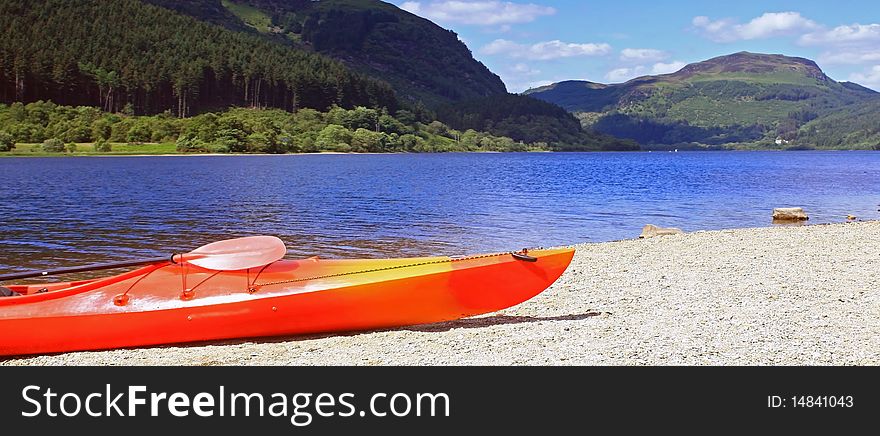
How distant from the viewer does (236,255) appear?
12062mm

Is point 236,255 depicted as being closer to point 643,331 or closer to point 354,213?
point 643,331

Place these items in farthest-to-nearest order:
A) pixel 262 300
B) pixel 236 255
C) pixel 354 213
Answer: pixel 354 213
pixel 236 255
pixel 262 300

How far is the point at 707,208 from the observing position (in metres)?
45.4

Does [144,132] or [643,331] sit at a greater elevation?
[144,132]

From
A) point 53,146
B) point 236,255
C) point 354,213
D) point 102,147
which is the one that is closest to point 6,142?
point 53,146

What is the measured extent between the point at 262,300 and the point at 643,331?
5.80 metres

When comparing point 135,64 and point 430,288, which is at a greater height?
point 135,64

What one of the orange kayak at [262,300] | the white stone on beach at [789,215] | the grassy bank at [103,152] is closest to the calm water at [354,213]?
the white stone on beach at [789,215]

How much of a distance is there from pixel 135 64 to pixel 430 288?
204m

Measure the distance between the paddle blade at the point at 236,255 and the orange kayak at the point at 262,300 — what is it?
15 cm

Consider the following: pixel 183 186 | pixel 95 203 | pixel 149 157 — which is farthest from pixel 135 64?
pixel 95 203

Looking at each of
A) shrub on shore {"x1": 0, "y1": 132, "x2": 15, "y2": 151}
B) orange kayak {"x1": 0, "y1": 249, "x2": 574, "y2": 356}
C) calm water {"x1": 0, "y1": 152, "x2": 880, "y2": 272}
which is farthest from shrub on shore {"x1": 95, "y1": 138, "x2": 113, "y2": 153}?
orange kayak {"x1": 0, "y1": 249, "x2": 574, "y2": 356}

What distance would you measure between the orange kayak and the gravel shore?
25 cm
